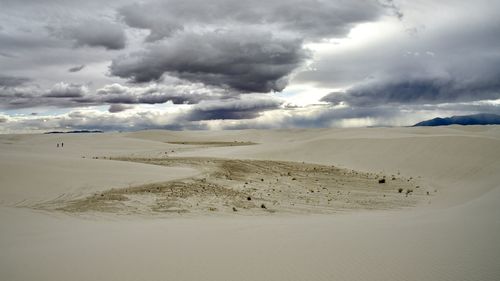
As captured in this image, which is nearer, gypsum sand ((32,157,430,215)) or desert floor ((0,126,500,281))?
desert floor ((0,126,500,281))

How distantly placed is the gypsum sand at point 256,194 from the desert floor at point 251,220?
0.06 m

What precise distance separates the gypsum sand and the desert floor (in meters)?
0.06

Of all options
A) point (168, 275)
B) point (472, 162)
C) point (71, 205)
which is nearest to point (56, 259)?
point (168, 275)

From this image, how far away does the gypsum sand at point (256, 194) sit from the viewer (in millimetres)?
14250

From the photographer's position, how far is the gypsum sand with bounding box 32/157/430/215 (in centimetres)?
1425

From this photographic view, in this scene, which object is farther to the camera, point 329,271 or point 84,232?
point 84,232

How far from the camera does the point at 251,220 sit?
12109 mm

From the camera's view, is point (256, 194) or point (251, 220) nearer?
point (251, 220)

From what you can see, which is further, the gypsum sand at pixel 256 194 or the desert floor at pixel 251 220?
the gypsum sand at pixel 256 194

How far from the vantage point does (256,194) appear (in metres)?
17.5

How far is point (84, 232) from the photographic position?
1009 centimetres

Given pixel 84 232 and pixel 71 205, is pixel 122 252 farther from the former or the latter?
pixel 71 205

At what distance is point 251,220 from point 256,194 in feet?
17.8

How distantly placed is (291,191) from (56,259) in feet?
41.2
